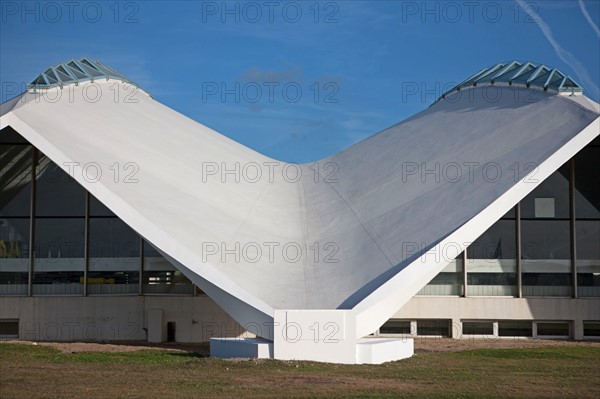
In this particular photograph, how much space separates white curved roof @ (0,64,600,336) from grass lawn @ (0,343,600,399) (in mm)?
1670

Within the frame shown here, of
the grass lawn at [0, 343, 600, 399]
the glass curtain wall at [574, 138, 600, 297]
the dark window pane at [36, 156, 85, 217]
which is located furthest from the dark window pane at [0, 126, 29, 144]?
the glass curtain wall at [574, 138, 600, 297]

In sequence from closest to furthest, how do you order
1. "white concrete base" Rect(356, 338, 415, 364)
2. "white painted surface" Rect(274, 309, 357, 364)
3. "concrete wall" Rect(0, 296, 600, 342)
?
"white painted surface" Rect(274, 309, 357, 364) → "white concrete base" Rect(356, 338, 415, 364) → "concrete wall" Rect(0, 296, 600, 342)

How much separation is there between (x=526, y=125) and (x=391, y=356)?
838 cm

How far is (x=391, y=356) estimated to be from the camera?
822 inches

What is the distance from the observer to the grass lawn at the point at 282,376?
Answer: 51.4 ft

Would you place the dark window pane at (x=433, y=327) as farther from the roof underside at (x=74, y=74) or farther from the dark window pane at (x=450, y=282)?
the roof underside at (x=74, y=74)

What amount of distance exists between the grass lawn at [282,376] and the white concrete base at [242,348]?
0.66 meters

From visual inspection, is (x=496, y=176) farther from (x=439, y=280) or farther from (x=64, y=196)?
(x=64, y=196)

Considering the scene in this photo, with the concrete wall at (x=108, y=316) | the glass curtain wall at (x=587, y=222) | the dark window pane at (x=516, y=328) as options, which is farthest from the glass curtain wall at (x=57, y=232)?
the glass curtain wall at (x=587, y=222)

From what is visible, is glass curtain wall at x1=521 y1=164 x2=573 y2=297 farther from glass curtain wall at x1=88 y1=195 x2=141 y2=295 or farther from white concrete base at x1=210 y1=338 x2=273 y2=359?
glass curtain wall at x1=88 y1=195 x2=141 y2=295

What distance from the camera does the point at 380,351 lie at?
2025 centimetres

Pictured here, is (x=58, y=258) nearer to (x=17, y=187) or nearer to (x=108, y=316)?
(x=108, y=316)

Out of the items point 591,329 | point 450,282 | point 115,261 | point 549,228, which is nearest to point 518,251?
point 549,228

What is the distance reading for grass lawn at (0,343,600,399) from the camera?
51.4ft
